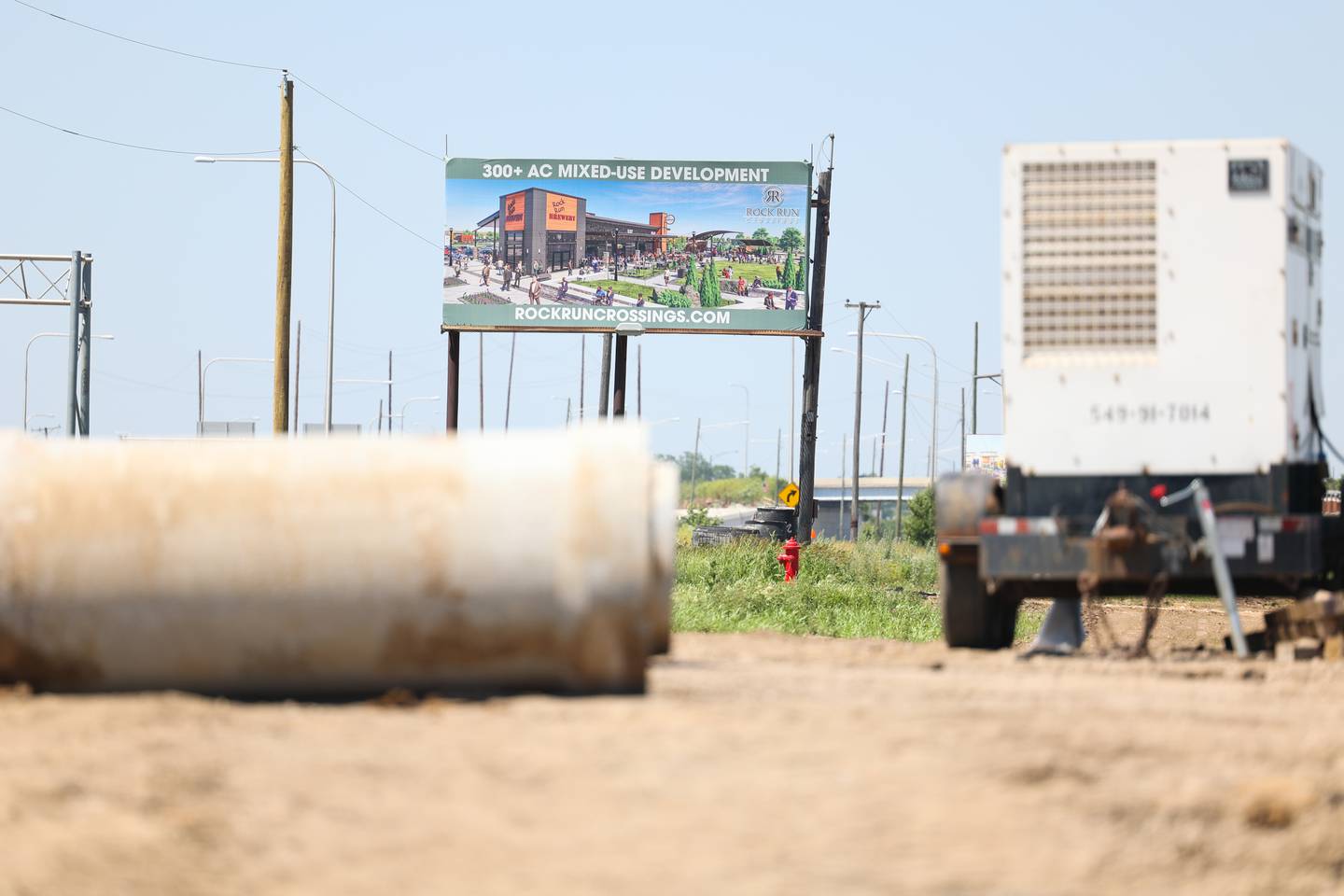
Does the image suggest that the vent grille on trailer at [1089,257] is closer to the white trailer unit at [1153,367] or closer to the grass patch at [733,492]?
the white trailer unit at [1153,367]

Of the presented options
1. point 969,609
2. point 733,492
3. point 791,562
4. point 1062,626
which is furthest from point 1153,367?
point 733,492

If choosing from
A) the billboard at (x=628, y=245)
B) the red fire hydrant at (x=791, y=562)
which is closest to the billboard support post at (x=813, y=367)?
the billboard at (x=628, y=245)

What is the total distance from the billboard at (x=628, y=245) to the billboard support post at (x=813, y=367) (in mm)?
289

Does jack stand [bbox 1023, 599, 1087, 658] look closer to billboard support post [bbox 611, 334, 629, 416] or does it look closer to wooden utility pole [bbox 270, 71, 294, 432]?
wooden utility pole [bbox 270, 71, 294, 432]

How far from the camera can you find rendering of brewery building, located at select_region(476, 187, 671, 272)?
39062 millimetres

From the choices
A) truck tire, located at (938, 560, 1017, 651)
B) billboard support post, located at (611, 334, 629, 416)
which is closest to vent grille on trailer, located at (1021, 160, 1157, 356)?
truck tire, located at (938, 560, 1017, 651)

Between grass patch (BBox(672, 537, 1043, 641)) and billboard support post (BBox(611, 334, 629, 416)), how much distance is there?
384 cm

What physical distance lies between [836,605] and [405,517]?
16.6 meters

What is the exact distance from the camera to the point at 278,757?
22.1ft

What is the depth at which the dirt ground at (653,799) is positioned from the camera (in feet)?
18.2

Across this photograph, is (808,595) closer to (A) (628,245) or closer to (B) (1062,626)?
(B) (1062,626)

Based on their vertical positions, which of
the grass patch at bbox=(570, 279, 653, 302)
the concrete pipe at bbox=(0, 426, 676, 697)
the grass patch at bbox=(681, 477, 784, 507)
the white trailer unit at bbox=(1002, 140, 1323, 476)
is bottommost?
the grass patch at bbox=(681, 477, 784, 507)

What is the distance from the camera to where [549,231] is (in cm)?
3931

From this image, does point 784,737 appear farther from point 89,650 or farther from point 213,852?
point 89,650
